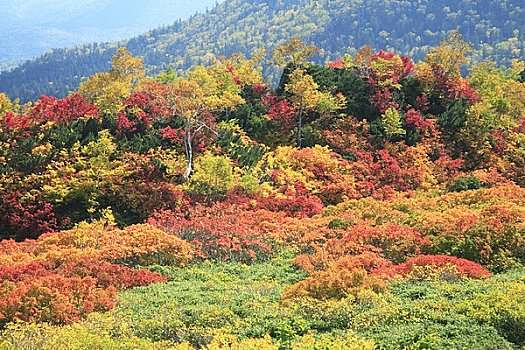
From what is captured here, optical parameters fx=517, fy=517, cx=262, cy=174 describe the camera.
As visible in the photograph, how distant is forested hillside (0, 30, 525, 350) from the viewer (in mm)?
8797

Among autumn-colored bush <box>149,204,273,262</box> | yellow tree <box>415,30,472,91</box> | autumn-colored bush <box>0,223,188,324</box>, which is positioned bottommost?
autumn-colored bush <box>149,204,273,262</box>

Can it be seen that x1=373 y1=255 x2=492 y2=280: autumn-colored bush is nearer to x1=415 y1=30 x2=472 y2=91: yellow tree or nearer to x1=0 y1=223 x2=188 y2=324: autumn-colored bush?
x1=0 y1=223 x2=188 y2=324: autumn-colored bush

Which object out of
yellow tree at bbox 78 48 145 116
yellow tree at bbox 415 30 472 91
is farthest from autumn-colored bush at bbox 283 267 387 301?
yellow tree at bbox 78 48 145 116

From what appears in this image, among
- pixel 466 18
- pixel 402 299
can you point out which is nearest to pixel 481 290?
pixel 402 299

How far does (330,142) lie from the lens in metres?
27.6

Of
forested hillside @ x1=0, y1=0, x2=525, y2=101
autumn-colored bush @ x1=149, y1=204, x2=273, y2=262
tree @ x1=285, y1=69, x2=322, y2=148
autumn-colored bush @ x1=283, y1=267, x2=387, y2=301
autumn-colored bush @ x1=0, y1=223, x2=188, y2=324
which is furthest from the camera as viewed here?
forested hillside @ x1=0, y1=0, x2=525, y2=101

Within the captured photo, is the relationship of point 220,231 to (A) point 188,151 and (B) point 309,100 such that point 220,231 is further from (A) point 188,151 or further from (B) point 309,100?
(B) point 309,100

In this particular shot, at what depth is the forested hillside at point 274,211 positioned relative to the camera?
8.80 meters

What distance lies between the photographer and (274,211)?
21266 millimetres

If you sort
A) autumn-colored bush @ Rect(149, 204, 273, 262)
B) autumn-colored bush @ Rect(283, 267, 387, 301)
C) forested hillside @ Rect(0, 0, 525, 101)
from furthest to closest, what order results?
forested hillside @ Rect(0, 0, 525, 101), autumn-colored bush @ Rect(149, 204, 273, 262), autumn-colored bush @ Rect(283, 267, 387, 301)

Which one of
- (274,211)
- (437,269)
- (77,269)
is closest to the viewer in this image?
(437,269)

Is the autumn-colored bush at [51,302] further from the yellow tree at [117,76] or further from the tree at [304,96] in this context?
the yellow tree at [117,76]

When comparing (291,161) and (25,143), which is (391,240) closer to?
(291,161)

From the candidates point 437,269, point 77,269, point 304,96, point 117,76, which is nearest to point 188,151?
point 304,96
